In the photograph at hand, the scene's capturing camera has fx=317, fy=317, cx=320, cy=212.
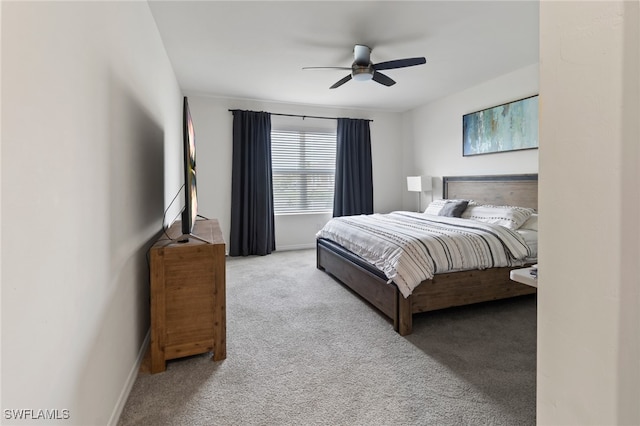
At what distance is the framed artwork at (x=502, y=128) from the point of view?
367cm

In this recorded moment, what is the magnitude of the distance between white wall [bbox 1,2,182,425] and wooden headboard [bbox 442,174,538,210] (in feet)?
13.0

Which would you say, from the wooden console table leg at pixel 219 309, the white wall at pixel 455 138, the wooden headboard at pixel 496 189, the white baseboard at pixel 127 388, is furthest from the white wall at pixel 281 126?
the wooden console table leg at pixel 219 309

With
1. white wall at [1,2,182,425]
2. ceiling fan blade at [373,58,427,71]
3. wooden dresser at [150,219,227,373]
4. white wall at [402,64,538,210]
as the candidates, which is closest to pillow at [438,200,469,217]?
white wall at [402,64,538,210]

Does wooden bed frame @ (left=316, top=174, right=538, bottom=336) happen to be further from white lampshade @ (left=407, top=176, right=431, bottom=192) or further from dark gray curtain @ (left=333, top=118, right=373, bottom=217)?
dark gray curtain @ (left=333, top=118, right=373, bottom=217)

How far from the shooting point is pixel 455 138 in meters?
4.90

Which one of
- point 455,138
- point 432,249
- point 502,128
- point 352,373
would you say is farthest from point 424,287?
point 455,138

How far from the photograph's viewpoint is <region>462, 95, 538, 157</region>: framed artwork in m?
3.67

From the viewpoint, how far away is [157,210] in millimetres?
2674

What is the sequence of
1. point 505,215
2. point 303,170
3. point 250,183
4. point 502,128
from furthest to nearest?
point 303,170 < point 250,183 < point 502,128 < point 505,215

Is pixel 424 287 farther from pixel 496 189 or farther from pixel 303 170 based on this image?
pixel 303 170

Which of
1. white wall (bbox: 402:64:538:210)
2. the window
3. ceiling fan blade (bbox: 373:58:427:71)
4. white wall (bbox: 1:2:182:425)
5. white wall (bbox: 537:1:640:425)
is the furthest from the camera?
the window

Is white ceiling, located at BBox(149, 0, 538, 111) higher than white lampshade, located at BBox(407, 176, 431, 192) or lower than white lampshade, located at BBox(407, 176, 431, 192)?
higher

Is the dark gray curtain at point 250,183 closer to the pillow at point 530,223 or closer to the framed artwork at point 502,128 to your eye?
the framed artwork at point 502,128

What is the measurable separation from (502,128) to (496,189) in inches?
30.8
